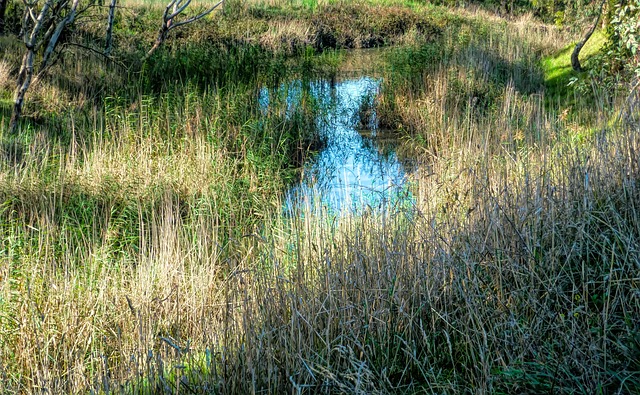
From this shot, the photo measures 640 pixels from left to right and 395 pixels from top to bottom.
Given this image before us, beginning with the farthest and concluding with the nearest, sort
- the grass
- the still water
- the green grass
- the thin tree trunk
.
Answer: the green grass < the still water < the thin tree trunk < the grass

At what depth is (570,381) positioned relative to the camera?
2.79 meters

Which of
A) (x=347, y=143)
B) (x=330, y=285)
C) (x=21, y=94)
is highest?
(x=21, y=94)

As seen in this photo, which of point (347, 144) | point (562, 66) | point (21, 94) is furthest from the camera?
point (562, 66)

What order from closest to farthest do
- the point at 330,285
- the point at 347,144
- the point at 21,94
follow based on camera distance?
the point at 330,285 → the point at 21,94 → the point at 347,144

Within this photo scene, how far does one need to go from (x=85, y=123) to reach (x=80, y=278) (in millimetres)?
3542

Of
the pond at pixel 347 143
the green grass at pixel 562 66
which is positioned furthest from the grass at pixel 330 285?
the green grass at pixel 562 66

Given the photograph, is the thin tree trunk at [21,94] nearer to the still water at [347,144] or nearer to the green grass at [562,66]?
the still water at [347,144]

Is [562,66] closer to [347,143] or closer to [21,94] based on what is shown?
[347,143]

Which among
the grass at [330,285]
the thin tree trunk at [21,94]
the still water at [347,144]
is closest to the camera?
the grass at [330,285]

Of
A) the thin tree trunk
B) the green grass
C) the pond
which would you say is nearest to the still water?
the pond

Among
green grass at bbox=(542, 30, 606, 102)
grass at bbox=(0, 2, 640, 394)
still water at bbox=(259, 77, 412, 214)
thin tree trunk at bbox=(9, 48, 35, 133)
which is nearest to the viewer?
grass at bbox=(0, 2, 640, 394)

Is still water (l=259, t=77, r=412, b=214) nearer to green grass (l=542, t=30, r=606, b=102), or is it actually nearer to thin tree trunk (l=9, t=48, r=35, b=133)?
green grass (l=542, t=30, r=606, b=102)

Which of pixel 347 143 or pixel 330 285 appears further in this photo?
pixel 347 143

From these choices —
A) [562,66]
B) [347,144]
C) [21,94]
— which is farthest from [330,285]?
[562,66]
